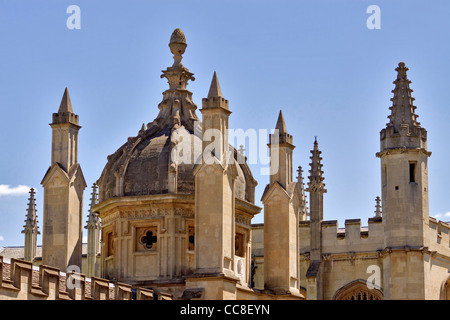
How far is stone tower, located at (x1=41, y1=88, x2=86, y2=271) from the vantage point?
1703 inches

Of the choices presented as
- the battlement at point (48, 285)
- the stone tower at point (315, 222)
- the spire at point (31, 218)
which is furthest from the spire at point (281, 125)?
the spire at point (31, 218)

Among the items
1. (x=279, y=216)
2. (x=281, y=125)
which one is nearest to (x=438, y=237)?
(x=279, y=216)

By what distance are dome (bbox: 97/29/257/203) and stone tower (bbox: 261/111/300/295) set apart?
884 millimetres

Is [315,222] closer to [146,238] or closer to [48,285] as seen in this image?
[146,238]

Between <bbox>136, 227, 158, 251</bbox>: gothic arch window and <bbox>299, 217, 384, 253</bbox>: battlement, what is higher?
<bbox>299, 217, 384, 253</bbox>: battlement

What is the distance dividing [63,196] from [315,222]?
18.1 meters

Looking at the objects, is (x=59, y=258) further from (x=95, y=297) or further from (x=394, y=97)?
(x=394, y=97)

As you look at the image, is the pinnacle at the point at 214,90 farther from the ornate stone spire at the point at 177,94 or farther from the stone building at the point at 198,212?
the ornate stone spire at the point at 177,94

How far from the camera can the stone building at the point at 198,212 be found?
137ft

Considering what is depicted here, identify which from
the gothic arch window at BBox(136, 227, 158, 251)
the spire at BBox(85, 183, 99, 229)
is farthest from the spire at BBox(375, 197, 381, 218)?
the gothic arch window at BBox(136, 227, 158, 251)

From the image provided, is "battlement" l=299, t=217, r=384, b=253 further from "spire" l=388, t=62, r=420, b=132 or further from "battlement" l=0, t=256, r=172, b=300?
"battlement" l=0, t=256, r=172, b=300

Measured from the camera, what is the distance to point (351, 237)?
191 feet

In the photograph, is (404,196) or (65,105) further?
(65,105)

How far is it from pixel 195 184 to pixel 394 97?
735 centimetres
